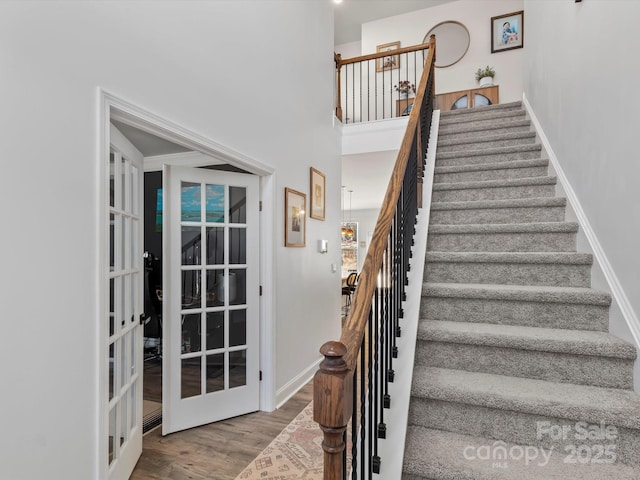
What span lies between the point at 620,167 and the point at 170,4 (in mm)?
2404

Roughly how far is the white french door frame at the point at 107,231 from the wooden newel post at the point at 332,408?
1145 mm

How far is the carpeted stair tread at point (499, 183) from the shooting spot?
258cm

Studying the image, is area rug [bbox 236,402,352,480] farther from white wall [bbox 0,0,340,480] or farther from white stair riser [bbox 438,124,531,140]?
white stair riser [bbox 438,124,531,140]

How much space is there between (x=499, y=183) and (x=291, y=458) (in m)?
2.40

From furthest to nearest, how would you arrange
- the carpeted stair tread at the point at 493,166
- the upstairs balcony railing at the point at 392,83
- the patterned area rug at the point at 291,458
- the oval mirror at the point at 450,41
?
the oval mirror at the point at 450,41, the upstairs balcony railing at the point at 392,83, the carpeted stair tread at the point at 493,166, the patterned area rug at the point at 291,458

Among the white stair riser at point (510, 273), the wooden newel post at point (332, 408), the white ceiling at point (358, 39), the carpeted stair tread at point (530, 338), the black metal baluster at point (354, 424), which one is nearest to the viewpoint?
the wooden newel post at point (332, 408)

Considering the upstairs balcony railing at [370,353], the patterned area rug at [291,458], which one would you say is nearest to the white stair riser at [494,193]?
the upstairs balcony railing at [370,353]

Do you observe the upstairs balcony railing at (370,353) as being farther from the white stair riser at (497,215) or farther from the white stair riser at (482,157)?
the white stair riser at (482,157)

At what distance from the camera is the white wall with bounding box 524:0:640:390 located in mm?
1572

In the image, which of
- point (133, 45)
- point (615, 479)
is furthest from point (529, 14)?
point (615, 479)

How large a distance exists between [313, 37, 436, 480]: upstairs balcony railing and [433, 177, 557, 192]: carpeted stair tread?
621 mm

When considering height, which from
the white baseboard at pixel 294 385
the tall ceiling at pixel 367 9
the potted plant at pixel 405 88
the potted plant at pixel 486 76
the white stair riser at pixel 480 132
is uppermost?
the tall ceiling at pixel 367 9

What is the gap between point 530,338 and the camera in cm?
157

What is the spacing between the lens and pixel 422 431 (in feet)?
4.80
